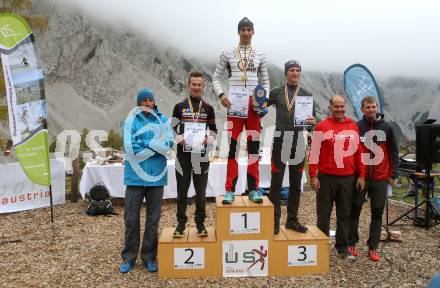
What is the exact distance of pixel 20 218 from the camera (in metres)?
6.69

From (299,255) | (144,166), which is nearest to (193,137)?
(144,166)

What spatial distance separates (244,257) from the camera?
156 inches

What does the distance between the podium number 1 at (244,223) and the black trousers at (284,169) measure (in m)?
0.41

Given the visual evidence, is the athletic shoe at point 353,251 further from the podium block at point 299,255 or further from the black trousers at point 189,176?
the black trousers at point 189,176

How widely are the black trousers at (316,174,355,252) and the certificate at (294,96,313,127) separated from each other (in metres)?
0.72

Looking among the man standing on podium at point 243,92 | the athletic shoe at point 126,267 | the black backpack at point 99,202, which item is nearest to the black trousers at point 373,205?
the man standing on podium at point 243,92

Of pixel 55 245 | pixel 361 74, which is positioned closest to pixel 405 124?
pixel 361 74

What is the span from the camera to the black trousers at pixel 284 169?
4.03m

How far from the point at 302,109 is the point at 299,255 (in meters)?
1.58

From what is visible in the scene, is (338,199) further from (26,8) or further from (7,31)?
(26,8)

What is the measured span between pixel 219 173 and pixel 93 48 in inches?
2046

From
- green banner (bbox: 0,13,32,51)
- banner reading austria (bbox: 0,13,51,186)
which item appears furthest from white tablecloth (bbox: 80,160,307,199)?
green banner (bbox: 0,13,32,51)

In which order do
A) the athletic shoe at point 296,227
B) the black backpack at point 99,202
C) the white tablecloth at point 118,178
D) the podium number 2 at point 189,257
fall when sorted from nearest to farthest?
the podium number 2 at point 189,257, the athletic shoe at point 296,227, the black backpack at point 99,202, the white tablecloth at point 118,178

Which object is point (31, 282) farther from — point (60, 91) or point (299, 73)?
point (60, 91)
